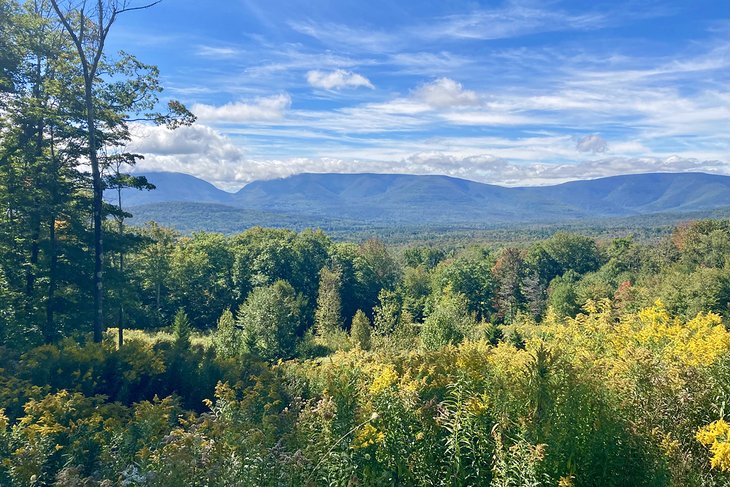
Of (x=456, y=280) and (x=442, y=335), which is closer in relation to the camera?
(x=442, y=335)

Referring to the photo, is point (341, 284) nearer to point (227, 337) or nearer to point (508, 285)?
point (508, 285)

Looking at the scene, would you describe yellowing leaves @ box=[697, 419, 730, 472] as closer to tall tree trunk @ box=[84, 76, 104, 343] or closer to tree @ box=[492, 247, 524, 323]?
tall tree trunk @ box=[84, 76, 104, 343]

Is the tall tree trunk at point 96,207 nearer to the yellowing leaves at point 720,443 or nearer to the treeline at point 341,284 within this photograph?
the treeline at point 341,284

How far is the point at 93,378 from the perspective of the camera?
8.86m

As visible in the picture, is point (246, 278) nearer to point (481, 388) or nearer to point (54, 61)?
point (54, 61)

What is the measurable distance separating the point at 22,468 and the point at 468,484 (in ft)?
15.4

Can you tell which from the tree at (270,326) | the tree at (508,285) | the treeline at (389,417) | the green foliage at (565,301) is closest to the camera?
the treeline at (389,417)

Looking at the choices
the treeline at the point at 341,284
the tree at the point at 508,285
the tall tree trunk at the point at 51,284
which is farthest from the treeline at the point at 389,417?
the tree at the point at 508,285

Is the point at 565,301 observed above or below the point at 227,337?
below

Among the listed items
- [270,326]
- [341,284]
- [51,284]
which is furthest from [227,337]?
[341,284]

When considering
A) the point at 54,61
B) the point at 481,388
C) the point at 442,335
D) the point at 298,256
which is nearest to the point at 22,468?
the point at 481,388

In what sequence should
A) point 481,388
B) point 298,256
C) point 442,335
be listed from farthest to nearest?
1. point 298,256
2. point 442,335
3. point 481,388

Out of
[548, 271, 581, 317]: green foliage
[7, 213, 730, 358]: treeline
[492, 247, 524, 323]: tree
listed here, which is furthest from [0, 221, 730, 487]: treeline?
[492, 247, 524, 323]: tree

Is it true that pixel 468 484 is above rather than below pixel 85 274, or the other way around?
below
